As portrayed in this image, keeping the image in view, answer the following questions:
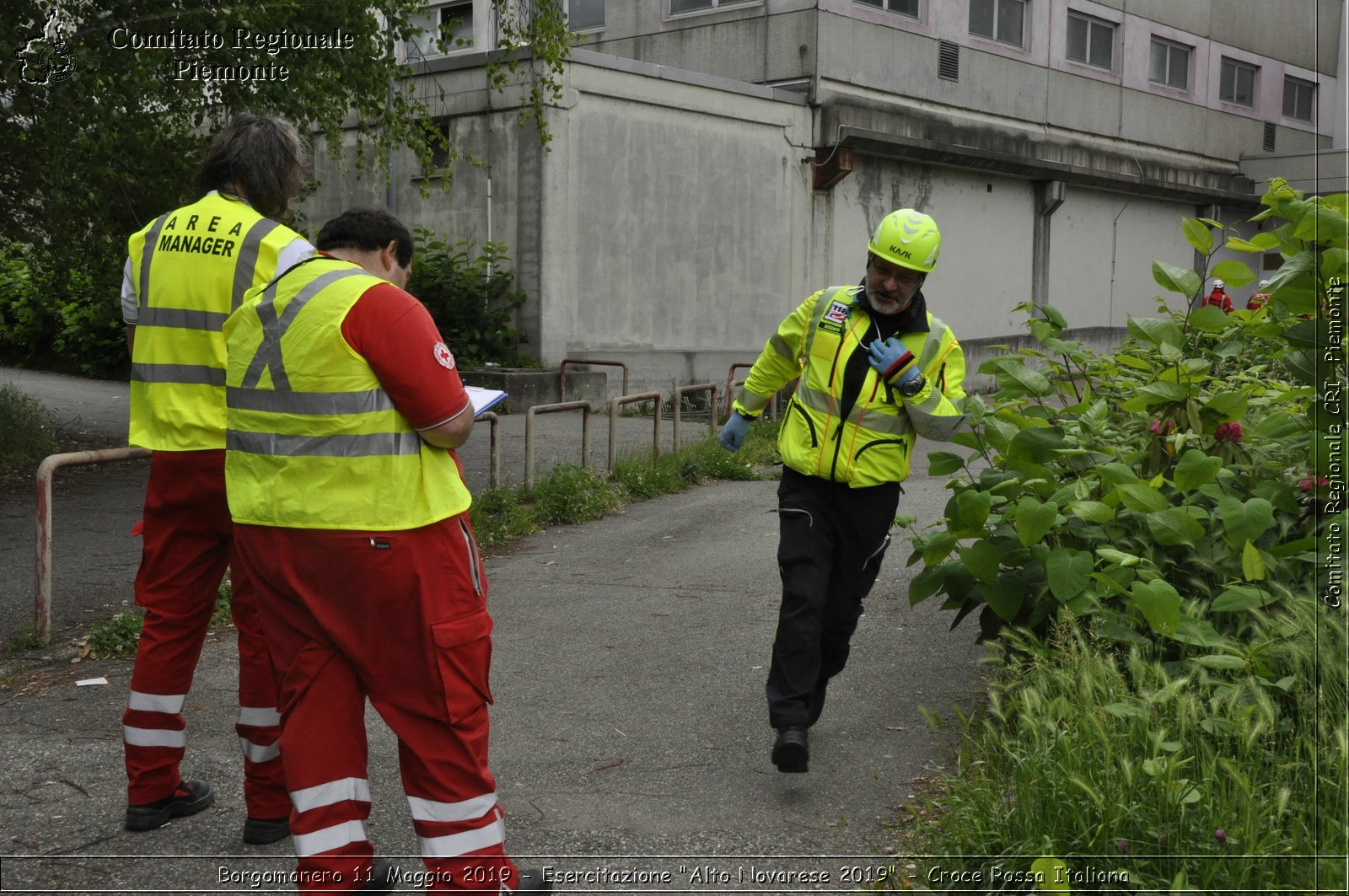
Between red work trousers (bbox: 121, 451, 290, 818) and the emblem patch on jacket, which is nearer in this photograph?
red work trousers (bbox: 121, 451, 290, 818)

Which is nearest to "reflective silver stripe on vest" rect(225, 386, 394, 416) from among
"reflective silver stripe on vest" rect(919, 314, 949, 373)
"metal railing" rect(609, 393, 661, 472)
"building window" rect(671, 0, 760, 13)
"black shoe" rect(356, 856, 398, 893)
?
"black shoe" rect(356, 856, 398, 893)

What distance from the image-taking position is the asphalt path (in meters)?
3.96

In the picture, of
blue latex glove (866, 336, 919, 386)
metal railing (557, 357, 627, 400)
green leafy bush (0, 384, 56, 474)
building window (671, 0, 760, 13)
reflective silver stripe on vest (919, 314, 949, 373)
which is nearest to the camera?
blue latex glove (866, 336, 919, 386)

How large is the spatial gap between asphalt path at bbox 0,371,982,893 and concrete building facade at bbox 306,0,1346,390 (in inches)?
371

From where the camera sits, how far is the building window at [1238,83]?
109ft

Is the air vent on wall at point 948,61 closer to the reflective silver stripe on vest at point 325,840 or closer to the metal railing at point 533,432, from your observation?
the metal railing at point 533,432

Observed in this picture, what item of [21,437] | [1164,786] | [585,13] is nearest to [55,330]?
[585,13]

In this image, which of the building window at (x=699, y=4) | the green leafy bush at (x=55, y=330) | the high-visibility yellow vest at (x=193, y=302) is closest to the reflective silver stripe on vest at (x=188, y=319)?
the high-visibility yellow vest at (x=193, y=302)

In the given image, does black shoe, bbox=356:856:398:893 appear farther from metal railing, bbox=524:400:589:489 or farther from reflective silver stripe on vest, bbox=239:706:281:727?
metal railing, bbox=524:400:589:489

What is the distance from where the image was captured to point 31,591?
7.37 meters

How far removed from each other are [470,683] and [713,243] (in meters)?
18.6

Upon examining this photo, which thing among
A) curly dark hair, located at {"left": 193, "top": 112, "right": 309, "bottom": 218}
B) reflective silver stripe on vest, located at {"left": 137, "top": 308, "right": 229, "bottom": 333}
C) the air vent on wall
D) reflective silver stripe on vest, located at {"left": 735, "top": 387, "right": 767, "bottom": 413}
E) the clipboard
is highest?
the air vent on wall

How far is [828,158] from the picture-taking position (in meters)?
22.7

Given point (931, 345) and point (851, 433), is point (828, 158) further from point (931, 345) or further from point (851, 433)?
point (851, 433)
